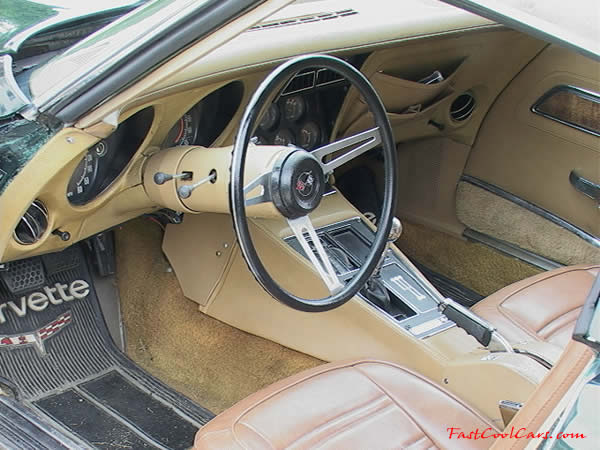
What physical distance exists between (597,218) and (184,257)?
4.52ft

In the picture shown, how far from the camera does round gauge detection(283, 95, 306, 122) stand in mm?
2281

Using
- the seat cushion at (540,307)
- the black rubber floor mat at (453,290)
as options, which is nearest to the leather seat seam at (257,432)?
the seat cushion at (540,307)

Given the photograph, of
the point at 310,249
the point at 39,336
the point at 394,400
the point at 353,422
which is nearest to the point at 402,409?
the point at 394,400

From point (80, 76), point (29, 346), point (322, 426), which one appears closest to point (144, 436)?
point (29, 346)

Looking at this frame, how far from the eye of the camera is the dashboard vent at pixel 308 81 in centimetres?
221

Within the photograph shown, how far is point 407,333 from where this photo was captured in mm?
2088

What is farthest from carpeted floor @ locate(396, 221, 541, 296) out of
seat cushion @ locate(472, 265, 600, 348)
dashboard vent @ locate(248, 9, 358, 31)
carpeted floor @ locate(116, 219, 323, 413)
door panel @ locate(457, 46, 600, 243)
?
dashboard vent @ locate(248, 9, 358, 31)

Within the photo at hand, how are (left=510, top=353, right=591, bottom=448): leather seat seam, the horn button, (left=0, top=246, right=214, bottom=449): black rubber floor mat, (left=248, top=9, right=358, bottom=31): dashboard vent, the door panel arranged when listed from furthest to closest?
the door panel → (left=0, top=246, right=214, bottom=449): black rubber floor mat → (left=248, top=9, right=358, bottom=31): dashboard vent → the horn button → (left=510, top=353, right=591, bottom=448): leather seat seam

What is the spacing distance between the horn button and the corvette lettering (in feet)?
3.35

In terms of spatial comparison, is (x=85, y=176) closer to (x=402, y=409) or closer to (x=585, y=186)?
(x=402, y=409)

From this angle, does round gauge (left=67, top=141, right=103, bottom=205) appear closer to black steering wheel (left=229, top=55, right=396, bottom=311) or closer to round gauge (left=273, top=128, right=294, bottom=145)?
black steering wheel (left=229, top=55, right=396, bottom=311)

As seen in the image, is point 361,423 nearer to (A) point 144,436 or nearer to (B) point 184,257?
(A) point 144,436

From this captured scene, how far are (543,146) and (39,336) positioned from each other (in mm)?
1750

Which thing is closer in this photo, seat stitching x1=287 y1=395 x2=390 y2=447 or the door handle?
seat stitching x1=287 y1=395 x2=390 y2=447
